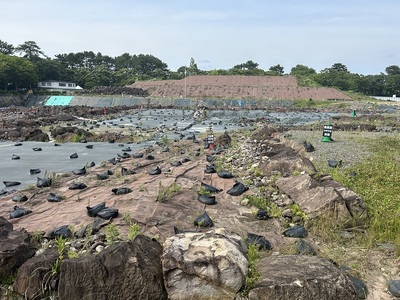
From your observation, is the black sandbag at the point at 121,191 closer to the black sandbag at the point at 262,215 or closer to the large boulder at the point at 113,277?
the black sandbag at the point at 262,215

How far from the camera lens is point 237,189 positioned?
6.57 meters

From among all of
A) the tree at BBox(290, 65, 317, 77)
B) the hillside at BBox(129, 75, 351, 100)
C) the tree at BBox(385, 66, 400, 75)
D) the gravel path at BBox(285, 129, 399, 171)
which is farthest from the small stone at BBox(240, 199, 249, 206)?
the tree at BBox(385, 66, 400, 75)

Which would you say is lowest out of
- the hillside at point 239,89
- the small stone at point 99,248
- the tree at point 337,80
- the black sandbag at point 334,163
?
the small stone at point 99,248

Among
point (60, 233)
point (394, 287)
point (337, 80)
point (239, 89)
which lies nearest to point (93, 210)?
point (60, 233)

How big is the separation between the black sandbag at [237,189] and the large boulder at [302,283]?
293cm

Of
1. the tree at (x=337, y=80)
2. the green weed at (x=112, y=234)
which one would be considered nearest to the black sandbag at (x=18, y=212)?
the green weed at (x=112, y=234)

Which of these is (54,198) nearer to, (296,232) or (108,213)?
(108,213)

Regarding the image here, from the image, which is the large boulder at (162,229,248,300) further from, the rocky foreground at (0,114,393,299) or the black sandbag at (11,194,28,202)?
the black sandbag at (11,194,28,202)

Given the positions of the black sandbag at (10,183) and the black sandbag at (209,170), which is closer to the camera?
the black sandbag at (10,183)

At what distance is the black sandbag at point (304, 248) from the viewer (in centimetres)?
434

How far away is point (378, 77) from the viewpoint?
55656mm

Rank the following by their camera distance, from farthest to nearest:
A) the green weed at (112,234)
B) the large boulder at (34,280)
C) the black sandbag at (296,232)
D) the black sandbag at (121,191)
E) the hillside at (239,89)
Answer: the hillside at (239,89)
the black sandbag at (121,191)
the black sandbag at (296,232)
the green weed at (112,234)
the large boulder at (34,280)

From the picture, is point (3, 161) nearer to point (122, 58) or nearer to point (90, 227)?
point (90, 227)

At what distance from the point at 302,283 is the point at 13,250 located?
3.18 m
